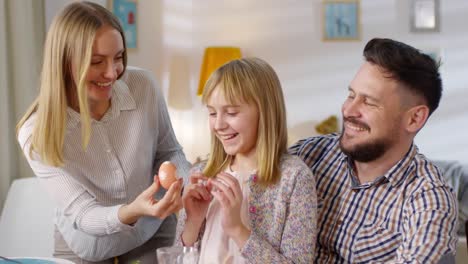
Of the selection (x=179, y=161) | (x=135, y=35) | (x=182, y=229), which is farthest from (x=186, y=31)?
(x=182, y=229)

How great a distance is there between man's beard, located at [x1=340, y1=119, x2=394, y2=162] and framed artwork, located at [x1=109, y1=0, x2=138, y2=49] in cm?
315

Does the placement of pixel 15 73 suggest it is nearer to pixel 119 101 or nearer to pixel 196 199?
pixel 119 101

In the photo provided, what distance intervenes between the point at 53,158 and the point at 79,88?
0.67 feet

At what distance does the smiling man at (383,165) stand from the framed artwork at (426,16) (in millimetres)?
3544

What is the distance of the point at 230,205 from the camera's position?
150 centimetres

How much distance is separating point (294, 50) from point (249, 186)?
3804mm

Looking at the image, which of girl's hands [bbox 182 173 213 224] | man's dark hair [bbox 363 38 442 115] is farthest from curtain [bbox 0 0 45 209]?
man's dark hair [bbox 363 38 442 115]

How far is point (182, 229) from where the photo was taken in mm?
1664

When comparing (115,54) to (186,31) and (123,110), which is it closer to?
(123,110)

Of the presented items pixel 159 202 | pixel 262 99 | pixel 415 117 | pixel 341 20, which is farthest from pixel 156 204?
pixel 341 20

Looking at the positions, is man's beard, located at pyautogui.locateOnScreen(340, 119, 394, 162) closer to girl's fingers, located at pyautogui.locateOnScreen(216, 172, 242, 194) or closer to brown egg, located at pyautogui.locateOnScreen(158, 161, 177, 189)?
girl's fingers, located at pyautogui.locateOnScreen(216, 172, 242, 194)

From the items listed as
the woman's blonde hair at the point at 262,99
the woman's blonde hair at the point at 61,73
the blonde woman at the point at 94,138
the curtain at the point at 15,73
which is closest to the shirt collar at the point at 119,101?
the blonde woman at the point at 94,138

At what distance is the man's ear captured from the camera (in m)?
1.67

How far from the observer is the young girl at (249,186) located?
1.53 meters
